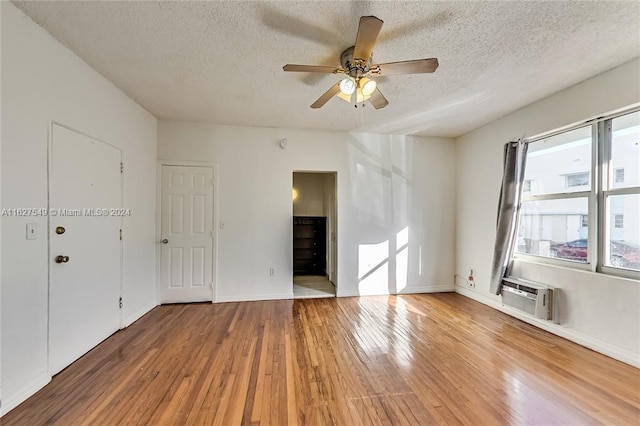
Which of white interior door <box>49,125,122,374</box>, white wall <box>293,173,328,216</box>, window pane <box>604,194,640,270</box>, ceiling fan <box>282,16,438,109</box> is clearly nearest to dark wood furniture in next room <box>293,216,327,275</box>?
white wall <box>293,173,328,216</box>

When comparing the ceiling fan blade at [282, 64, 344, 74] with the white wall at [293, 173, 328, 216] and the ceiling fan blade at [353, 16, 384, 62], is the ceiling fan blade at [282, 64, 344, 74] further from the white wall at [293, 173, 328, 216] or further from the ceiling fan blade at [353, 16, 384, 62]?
the white wall at [293, 173, 328, 216]

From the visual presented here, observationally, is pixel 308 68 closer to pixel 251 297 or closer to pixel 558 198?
pixel 558 198

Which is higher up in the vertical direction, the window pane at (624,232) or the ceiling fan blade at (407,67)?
the ceiling fan blade at (407,67)

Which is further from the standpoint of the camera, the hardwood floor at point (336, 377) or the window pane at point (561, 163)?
the window pane at point (561, 163)

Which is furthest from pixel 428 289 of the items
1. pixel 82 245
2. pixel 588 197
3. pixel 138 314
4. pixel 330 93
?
Result: pixel 82 245

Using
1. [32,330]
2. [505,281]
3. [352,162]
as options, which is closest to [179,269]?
[32,330]

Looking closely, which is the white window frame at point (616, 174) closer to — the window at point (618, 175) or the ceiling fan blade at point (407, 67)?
the window at point (618, 175)

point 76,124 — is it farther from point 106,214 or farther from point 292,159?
point 292,159

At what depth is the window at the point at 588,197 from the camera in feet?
7.76

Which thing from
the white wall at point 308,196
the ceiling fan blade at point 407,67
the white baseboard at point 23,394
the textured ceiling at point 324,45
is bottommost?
the white baseboard at point 23,394

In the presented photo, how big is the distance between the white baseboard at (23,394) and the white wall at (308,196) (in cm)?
437

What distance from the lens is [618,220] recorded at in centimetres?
245

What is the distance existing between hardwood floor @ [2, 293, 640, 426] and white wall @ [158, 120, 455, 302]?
1.07 m

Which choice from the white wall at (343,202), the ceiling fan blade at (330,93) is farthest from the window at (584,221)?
the ceiling fan blade at (330,93)
